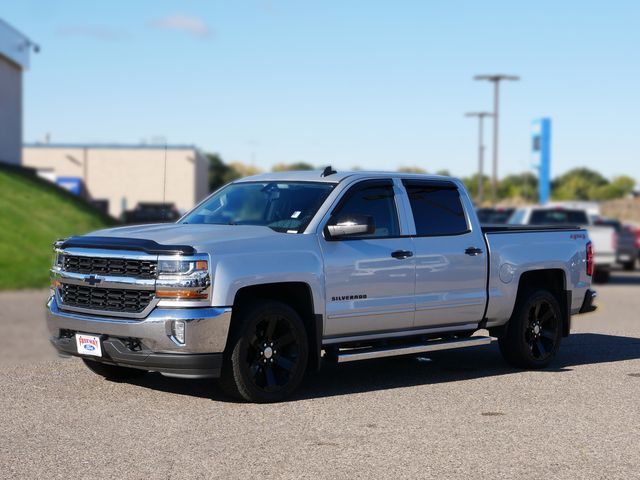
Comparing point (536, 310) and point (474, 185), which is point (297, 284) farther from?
point (474, 185)

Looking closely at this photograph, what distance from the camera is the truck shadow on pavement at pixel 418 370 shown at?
995 cm

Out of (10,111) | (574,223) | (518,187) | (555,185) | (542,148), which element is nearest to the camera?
(574,223)

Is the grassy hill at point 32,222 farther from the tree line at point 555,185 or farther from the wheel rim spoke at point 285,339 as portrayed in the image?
the tree line at point 555,185

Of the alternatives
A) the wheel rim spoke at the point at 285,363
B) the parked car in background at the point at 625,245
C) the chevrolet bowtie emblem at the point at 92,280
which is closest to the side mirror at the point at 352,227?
the wheel rim spoke at the point at 285,363

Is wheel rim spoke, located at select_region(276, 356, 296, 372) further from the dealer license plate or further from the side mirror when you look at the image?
the dealer license plate

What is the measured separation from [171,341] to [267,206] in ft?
6.59

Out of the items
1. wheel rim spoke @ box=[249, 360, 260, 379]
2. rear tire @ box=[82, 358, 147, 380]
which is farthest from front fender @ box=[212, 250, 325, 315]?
rear tire @ box=[82, 358, 147, 380]

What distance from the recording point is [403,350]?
32.7 ft

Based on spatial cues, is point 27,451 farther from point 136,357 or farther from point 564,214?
point 564,214

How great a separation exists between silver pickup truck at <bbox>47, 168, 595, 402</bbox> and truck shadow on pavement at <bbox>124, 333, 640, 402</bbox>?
35 cm

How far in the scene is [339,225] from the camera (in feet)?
31.1

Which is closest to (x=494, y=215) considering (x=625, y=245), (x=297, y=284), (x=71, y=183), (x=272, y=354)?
(x=625, y=245)

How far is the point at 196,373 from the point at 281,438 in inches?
47.1

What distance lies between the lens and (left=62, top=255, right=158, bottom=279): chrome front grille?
8750 mm
